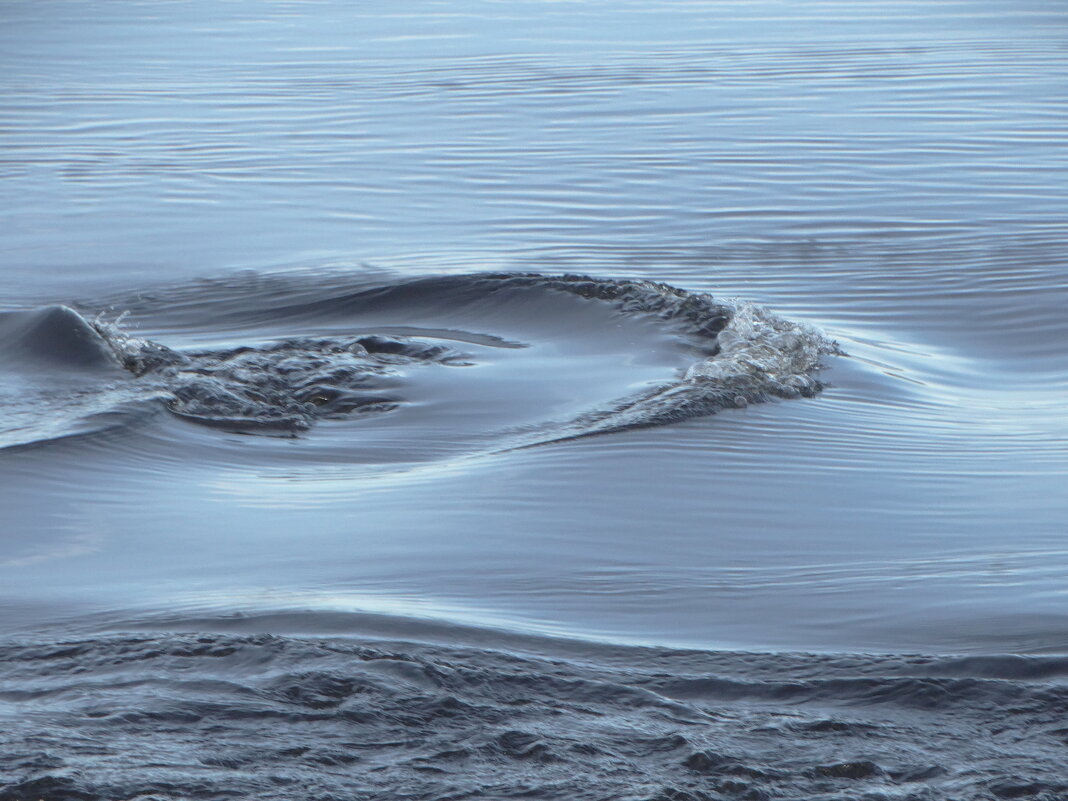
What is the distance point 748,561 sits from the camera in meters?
4.18

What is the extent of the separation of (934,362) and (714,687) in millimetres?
3556

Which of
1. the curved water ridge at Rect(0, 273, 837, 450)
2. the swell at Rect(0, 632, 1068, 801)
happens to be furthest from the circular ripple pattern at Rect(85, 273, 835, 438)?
the swell at Rect(0, 632, 1068, 801)

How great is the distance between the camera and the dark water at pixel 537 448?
2.88 meters

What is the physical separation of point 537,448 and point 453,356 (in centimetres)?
139

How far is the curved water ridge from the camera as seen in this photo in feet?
18.4

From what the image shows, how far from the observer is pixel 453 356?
6500 mm

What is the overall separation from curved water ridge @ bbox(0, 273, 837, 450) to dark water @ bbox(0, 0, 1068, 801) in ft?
0.08

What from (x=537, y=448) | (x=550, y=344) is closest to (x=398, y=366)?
(x=550, y=344)

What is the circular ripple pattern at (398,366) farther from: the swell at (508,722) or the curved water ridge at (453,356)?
the swell at (508,722)

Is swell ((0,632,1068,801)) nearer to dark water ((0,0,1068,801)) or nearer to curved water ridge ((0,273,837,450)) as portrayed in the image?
dark water ((0,0,1068,801))

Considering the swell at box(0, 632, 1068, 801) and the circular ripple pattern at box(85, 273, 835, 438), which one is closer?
the swell at box(0, 632, 1068, 801)

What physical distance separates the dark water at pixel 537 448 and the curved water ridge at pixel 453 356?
25mm

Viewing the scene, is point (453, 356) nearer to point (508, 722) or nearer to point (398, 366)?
point (398, 366)

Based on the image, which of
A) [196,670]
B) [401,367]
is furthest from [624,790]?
[401,367]
